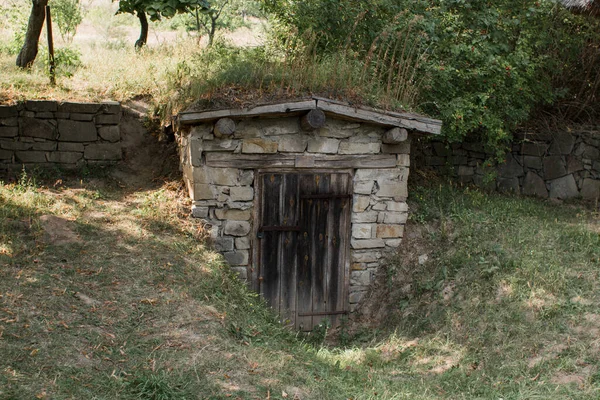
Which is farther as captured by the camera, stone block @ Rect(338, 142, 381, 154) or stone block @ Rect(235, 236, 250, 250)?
stone block @ Rect(338, 142, 381, 154)

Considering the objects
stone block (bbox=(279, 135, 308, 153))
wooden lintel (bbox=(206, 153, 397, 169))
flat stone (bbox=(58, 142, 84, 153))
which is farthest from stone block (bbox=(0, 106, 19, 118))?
stone block (bbox=(279, 135, 308, 153))

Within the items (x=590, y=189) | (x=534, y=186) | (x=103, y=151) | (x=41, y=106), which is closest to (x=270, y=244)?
(x=103, y=151)

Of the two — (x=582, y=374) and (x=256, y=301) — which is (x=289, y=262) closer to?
(x=256, y=301)

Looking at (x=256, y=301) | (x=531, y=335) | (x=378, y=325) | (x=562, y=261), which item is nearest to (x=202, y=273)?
(x=256, y=301)

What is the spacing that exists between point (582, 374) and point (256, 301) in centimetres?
371

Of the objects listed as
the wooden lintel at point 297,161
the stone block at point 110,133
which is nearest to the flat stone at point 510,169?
the wooden lintel at point 297,161

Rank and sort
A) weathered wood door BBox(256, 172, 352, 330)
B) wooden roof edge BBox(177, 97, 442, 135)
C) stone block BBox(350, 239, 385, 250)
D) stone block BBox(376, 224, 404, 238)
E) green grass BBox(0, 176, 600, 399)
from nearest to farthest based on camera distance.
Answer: green grass BBox(0, 176, 600, 399) → wooden roof edge BBox(177, 97, 442, 135) → weathered wood door BBox(256, 172, 352, 330) → stone block BBox(350, 239, 385, 250) → stone block BBox(376, 224, 404, 238)

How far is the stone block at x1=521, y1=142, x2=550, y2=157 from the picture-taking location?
10.6 meters

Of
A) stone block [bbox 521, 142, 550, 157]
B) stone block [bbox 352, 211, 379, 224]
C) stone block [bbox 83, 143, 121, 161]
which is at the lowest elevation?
stone block [bbox 352, 211, 379, 224]

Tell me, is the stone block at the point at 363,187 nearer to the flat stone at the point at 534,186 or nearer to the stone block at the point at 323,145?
the stone block at the point at 323,145

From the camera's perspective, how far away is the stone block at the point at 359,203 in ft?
25.6

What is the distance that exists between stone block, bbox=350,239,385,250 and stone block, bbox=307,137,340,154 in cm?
128

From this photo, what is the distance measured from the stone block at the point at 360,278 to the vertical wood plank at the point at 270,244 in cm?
104

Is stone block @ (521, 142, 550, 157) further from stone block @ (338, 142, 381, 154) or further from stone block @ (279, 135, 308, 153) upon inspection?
stone block @ (279, 135, 308, 153)
